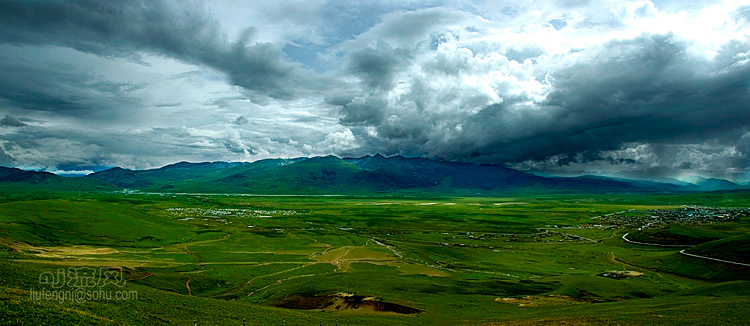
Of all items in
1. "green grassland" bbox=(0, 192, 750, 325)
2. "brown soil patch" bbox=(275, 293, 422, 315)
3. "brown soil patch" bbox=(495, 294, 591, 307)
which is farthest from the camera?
"brown soil patch" bbox=(495, 294, 591, 307)

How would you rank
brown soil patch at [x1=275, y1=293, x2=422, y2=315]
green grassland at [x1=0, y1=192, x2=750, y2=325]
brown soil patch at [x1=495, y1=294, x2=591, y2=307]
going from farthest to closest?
brown soil patch at [x1=495, y1=294, x2=591, y2=307] < brown soil patch at [x1=275, y1=293, x2=422, y2=315] < green grassland at [x1=0, y1=192, x2=750, y2=325]

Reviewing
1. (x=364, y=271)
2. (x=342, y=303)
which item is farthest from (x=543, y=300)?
(x=364, y=271)

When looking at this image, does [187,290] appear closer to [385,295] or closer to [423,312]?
[385,295]

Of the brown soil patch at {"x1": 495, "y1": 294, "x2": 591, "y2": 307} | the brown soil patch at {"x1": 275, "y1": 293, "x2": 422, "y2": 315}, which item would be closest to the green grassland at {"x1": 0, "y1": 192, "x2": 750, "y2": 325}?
the brown soil patch at {"x1": 495, "y1": 294, "x2": 591, "y2": 307}

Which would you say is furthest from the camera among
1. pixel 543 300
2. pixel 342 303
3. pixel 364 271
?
pixel 364 271

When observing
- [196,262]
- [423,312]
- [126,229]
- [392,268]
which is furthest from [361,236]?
[423,312]

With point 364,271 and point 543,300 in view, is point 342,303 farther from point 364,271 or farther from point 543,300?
point 364,271

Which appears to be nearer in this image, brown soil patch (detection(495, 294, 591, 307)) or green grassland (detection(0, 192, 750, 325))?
green grassland (detection(0, 192, 750, 325))

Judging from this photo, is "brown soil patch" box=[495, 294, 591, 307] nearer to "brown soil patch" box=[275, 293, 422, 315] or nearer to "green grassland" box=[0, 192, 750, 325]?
"green grassland" box=[0, 192, 750, 325]
